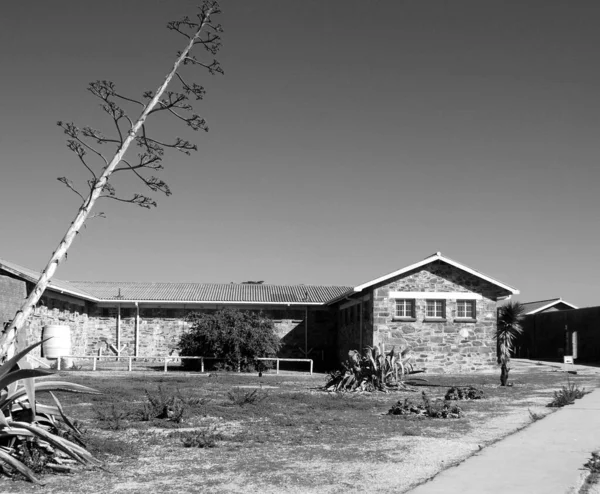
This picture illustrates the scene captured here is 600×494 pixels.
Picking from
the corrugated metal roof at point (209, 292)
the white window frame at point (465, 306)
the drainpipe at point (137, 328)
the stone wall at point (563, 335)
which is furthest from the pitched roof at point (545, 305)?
the drainpipe at point (137, 328)

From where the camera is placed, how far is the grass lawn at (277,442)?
6922mm

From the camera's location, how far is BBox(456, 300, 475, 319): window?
28094 millimetres

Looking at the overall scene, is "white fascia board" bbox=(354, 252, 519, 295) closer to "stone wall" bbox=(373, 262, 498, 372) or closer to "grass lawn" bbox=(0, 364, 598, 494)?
"stone wall" bbox=(373, 262, 498, 372)

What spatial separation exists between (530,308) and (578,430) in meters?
39.5

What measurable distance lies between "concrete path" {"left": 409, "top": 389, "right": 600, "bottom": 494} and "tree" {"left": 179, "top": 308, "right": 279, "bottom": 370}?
18003mm

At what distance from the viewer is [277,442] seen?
9.58m

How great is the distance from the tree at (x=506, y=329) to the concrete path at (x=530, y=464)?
31.6 feet

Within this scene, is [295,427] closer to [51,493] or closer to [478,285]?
[51,493]

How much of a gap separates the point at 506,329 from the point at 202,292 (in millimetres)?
18966

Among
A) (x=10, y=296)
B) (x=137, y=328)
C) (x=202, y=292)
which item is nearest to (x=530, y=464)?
(x=10, y=296)

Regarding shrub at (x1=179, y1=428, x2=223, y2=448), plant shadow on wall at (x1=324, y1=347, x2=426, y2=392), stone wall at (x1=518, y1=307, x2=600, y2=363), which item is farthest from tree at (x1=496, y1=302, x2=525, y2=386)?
stone wall at (x1=518, y1=307, x2=600, y2=363)

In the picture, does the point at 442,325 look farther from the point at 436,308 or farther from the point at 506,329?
the point at 506,329

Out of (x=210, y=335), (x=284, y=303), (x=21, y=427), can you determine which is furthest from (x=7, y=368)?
(x=284, y=303)

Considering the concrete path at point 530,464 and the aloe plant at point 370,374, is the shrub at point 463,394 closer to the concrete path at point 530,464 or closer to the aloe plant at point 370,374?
the aloe plant at point 370,374
